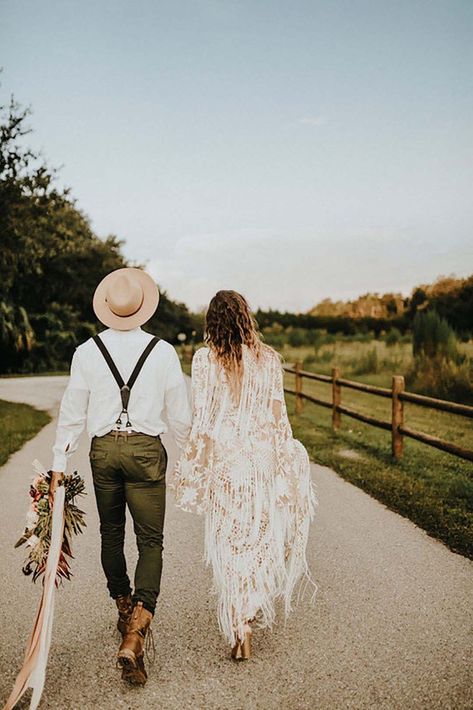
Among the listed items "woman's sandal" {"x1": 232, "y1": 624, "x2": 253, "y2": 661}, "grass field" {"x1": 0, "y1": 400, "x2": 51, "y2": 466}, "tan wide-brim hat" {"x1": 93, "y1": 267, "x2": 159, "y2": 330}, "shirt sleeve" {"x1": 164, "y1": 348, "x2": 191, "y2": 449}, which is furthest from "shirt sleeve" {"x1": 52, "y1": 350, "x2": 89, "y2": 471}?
"grass field" {"x1": 0, "y1": 400, "x2": 51, "y2": 466}

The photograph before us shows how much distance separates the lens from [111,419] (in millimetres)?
3178

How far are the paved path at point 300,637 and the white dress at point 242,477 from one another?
0.29 metres

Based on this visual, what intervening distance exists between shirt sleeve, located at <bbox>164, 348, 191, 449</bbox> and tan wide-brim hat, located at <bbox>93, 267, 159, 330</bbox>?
0.28 m

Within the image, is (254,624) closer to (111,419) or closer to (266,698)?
(266,698)

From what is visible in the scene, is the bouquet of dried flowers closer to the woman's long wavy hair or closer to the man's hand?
the man's hand

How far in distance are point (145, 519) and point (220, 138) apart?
13.7 metres

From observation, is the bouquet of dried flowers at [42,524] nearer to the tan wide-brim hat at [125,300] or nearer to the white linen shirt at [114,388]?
the white linen shirt at [114,388]

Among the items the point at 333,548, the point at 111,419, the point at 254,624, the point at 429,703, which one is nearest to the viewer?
the point at 429,703

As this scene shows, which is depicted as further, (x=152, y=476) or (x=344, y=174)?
(x=344, y=174)

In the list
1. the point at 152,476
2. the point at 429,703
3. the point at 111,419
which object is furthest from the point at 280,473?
the point at 429,703

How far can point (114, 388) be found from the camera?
10.5ft

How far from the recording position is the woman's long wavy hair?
3.39m

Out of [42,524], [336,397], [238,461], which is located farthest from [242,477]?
Result: [336,397]

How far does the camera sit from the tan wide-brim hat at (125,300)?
329cm
